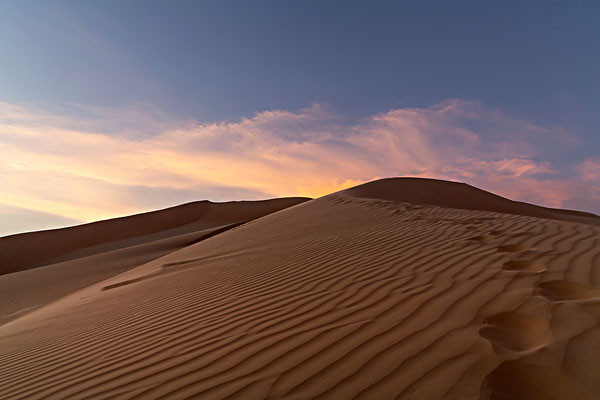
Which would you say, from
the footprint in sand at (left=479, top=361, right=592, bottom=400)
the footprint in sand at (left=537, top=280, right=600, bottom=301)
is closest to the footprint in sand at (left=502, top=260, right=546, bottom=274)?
the footprint in sand at (left=537, top=280, right=600, bottom=301)

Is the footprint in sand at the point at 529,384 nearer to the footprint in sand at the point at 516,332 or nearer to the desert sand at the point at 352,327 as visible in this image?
the desert sand at the point at 352,327

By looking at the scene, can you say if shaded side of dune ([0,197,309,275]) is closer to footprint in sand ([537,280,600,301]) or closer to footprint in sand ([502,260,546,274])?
Answer: footprint in sand ([502,260,546,274])

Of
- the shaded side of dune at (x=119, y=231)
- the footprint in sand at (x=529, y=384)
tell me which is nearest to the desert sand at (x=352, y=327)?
the footprint in sand at (x=529, y=384)

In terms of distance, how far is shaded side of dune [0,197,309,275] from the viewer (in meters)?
27.1

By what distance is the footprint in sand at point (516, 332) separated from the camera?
7.48 feet

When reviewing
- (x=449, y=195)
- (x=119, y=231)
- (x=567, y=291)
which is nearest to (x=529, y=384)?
(x=567, y=291)

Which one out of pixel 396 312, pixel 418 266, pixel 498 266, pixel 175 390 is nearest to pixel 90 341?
pixel 175 390

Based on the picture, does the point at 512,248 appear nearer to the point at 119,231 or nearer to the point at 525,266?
the point at 525,266

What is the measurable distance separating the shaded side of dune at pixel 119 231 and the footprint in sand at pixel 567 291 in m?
26.1

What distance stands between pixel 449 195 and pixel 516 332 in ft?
72.3

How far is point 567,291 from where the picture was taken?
3094 millimetres

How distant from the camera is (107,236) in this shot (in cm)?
3088

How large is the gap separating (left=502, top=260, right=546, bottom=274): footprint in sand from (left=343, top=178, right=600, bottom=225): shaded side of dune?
14.5 meters

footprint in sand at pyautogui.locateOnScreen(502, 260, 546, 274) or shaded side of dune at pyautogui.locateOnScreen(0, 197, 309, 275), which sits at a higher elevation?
shaded side of dune at pyautogui.locateOnScreen(0, 197, 309, 275)
